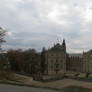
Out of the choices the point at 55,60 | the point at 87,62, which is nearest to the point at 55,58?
the point at 55,60

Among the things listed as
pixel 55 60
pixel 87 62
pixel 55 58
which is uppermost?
pixel 55 58

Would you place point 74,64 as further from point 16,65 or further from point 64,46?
point 16,65

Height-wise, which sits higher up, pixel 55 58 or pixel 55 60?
pixel 55 58

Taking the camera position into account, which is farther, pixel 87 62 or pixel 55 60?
pixel 87 62

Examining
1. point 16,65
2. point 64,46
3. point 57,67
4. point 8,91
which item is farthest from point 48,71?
point 8,91

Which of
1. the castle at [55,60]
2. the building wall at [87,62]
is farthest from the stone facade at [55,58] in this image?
the building wall at [87,62]

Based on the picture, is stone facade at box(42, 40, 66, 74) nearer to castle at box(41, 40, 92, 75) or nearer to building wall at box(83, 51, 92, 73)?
castle at box(41, 40, 92, 75)

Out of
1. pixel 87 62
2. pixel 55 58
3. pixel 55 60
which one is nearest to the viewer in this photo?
pixel 55 60

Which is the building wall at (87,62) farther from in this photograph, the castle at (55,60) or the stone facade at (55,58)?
the stone facade at (55,58)

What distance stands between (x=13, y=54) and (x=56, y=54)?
33.1m

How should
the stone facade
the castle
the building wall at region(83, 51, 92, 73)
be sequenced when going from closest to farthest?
the castle < the stone facade < the building wall at region(83, 51, 92, 73)

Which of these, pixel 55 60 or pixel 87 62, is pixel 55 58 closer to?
pixel 55 60

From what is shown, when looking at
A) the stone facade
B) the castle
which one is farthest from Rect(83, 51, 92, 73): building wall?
the stone facade

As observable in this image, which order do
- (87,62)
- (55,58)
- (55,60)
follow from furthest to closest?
1. (87,62)
2. (55,58)
3. (55,60)
